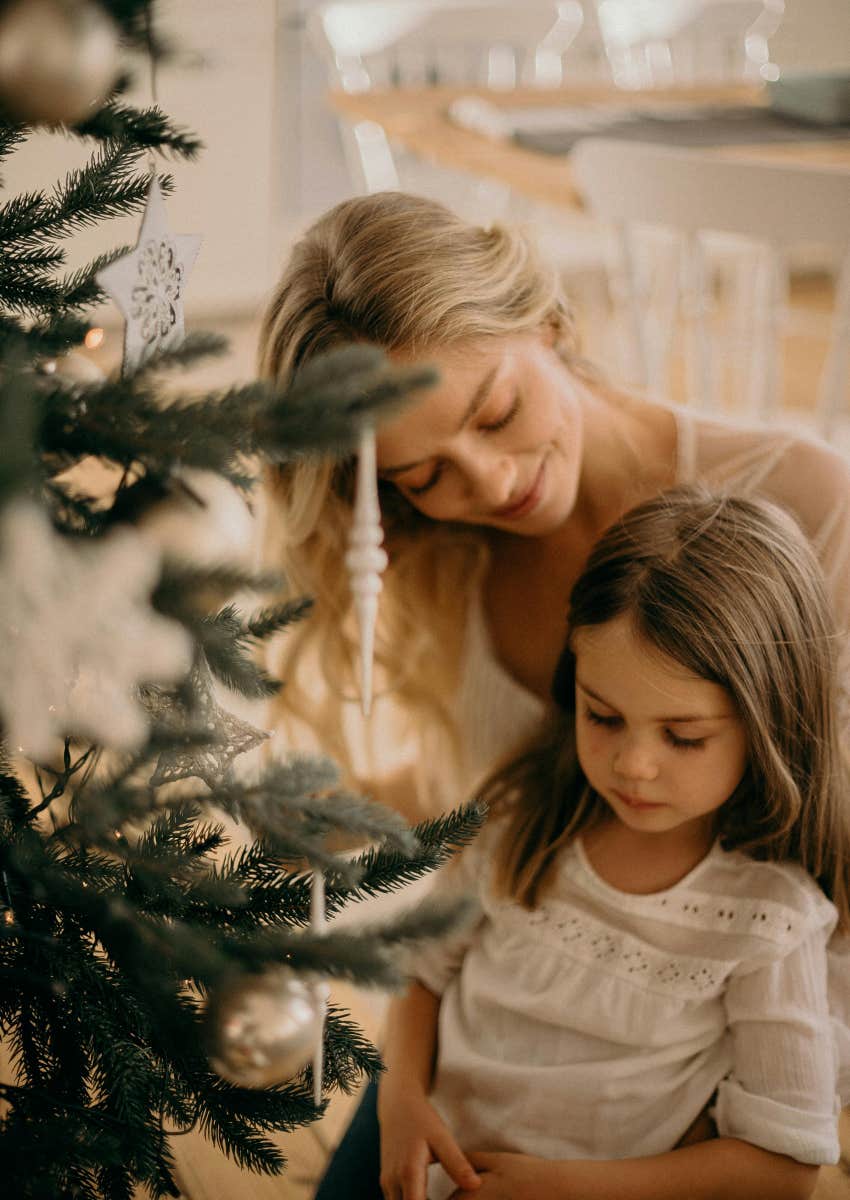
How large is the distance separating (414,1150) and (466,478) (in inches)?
23.5

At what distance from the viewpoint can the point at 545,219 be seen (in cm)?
418

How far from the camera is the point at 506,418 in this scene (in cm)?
106

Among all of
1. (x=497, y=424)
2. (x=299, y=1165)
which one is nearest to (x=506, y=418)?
(x=497, y=424)

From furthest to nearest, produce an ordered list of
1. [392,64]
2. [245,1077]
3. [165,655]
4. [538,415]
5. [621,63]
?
[621,63]
[392,64]
[538,415]
[245,1077]
[165,655]

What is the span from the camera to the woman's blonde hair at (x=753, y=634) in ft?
3.15

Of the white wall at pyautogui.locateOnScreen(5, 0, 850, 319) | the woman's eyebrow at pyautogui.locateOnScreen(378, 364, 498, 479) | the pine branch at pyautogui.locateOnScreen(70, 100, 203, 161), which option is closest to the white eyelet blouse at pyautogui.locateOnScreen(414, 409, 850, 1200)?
the woman's eyebrow at pyautogui.locateOnScreen(378, 364, 498, 479)

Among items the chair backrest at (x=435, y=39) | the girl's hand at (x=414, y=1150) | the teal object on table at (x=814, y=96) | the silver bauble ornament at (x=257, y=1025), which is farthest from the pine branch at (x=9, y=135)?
the chair backrest at (x=435, y=39)

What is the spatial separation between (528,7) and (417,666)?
106 inches

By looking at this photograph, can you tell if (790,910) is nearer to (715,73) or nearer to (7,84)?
(7,84)

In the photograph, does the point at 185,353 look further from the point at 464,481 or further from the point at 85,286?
the point at 464,481

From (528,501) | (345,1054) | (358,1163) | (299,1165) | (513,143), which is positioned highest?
(513,143)

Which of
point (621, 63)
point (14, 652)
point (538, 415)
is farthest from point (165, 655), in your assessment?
point (621, 63)

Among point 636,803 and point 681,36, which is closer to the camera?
point 636,803

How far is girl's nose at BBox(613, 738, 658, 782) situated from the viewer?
37.7 inches
